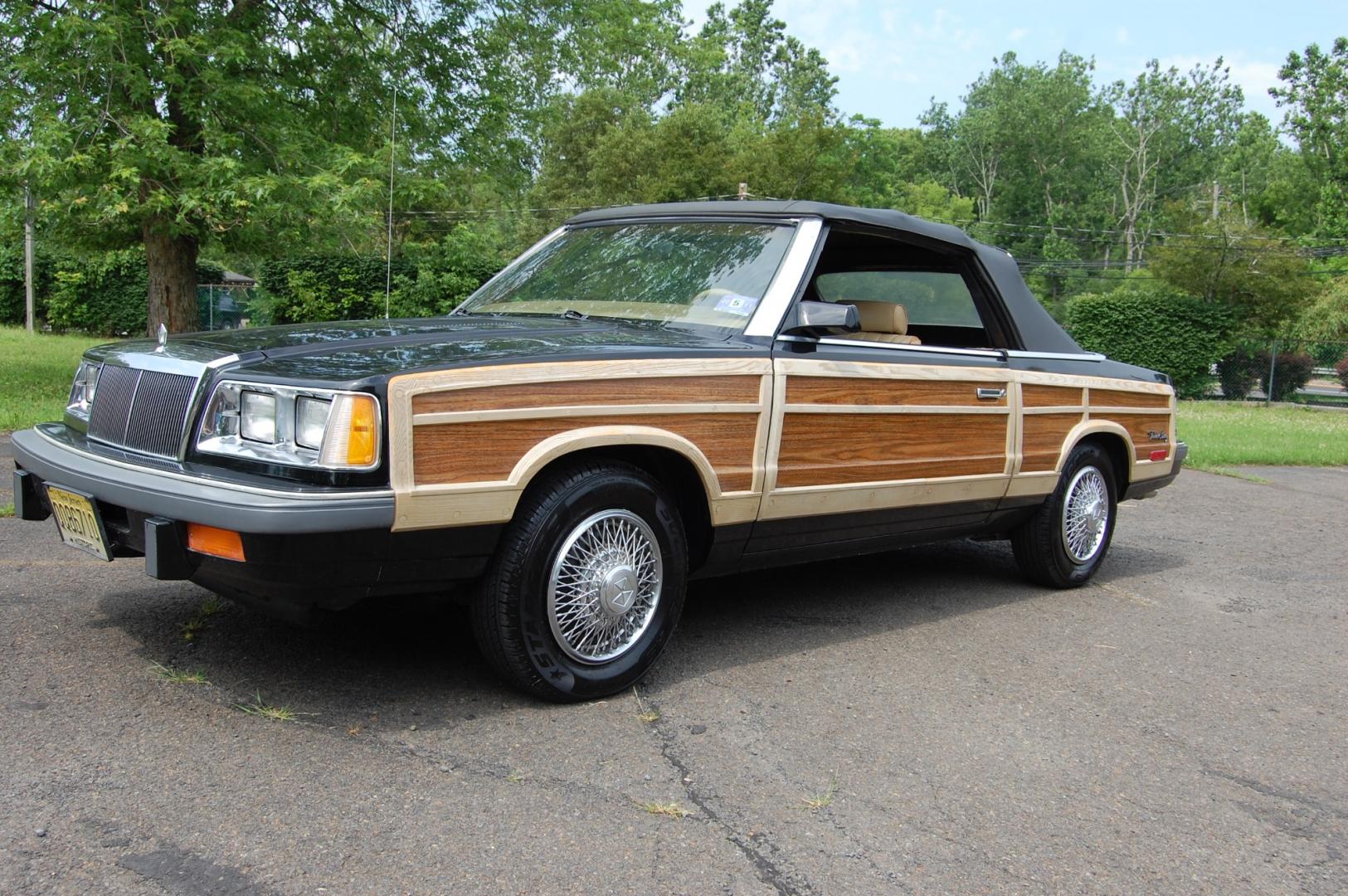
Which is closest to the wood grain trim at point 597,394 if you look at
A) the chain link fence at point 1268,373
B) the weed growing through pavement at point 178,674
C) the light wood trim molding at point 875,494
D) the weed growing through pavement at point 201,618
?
the light wood trim molding at point 875,494

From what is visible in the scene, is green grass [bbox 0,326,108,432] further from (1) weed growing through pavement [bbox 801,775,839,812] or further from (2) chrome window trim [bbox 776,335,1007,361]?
(1) weed growing through pavement [bbox 801,775,839,812]

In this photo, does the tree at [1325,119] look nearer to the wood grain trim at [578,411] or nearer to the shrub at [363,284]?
the shrub at [363,284]

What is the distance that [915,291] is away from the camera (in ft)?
19.1

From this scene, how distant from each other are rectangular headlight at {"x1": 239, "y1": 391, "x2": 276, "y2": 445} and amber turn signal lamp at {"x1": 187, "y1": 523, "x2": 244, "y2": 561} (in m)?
0.29

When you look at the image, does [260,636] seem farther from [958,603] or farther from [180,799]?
[958,603]

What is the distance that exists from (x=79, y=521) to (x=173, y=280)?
487 inches

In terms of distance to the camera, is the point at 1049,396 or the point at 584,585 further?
the point at 1049,396

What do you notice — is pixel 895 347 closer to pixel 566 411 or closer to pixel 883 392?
pixel 883 392

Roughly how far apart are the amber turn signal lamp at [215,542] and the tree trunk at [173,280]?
12.5 m

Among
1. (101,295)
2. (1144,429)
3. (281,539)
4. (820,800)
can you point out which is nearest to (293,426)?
(281,539)

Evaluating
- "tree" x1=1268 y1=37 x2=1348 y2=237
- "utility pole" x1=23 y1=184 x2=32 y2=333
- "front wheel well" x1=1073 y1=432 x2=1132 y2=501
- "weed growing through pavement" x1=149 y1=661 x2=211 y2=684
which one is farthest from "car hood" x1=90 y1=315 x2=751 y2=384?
"tree" x1=1268 y1=37 x2=1348 y2=237

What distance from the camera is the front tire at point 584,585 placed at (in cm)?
352

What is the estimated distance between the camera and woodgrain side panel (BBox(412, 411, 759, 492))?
128 inches

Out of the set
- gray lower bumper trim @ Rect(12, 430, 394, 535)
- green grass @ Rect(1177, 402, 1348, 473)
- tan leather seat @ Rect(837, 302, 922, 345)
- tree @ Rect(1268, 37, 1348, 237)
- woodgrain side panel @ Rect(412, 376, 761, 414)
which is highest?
tree @ Rect(1268, 37, 1348, 237)
